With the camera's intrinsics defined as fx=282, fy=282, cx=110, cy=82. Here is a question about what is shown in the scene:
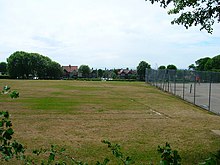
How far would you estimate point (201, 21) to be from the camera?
25.7ft

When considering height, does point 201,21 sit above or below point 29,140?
above

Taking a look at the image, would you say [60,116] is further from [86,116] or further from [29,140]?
[29,140]

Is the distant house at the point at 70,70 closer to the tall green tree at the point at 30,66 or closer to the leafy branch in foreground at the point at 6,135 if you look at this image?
the tall green tree at the point at 30,66

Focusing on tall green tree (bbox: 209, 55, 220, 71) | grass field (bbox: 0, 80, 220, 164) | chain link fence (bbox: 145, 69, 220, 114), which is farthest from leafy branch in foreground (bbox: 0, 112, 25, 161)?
tall green tree (bbox: 209, 55, 220, 71)

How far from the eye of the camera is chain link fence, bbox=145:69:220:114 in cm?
1950

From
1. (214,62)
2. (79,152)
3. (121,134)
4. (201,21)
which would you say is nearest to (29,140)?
(79,152)

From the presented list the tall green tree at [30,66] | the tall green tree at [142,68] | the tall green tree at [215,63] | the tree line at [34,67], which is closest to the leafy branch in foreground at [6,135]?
the tree line at [34,67]

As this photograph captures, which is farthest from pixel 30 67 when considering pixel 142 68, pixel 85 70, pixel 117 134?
pixel 117 134

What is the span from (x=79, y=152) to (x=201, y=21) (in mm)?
4934

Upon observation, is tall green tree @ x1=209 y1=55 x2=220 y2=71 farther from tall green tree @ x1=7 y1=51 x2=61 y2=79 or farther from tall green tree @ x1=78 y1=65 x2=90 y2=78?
tall green tree @ x1=7 y1=51 x2=61 y2=79

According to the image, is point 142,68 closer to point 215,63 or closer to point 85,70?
point 215,63

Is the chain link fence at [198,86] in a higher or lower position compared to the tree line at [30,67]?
lower

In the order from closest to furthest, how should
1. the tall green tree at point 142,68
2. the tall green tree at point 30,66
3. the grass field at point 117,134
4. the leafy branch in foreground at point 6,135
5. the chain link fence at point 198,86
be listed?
1. the leafy branch in foreground at point 6,135
2. the grass field at point 117,134
3. the chain link fence at point 198,86
4. the tall green tree at point 30,66
5. the tall green tree at point 142,68

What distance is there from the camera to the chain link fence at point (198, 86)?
1950 centimetres
